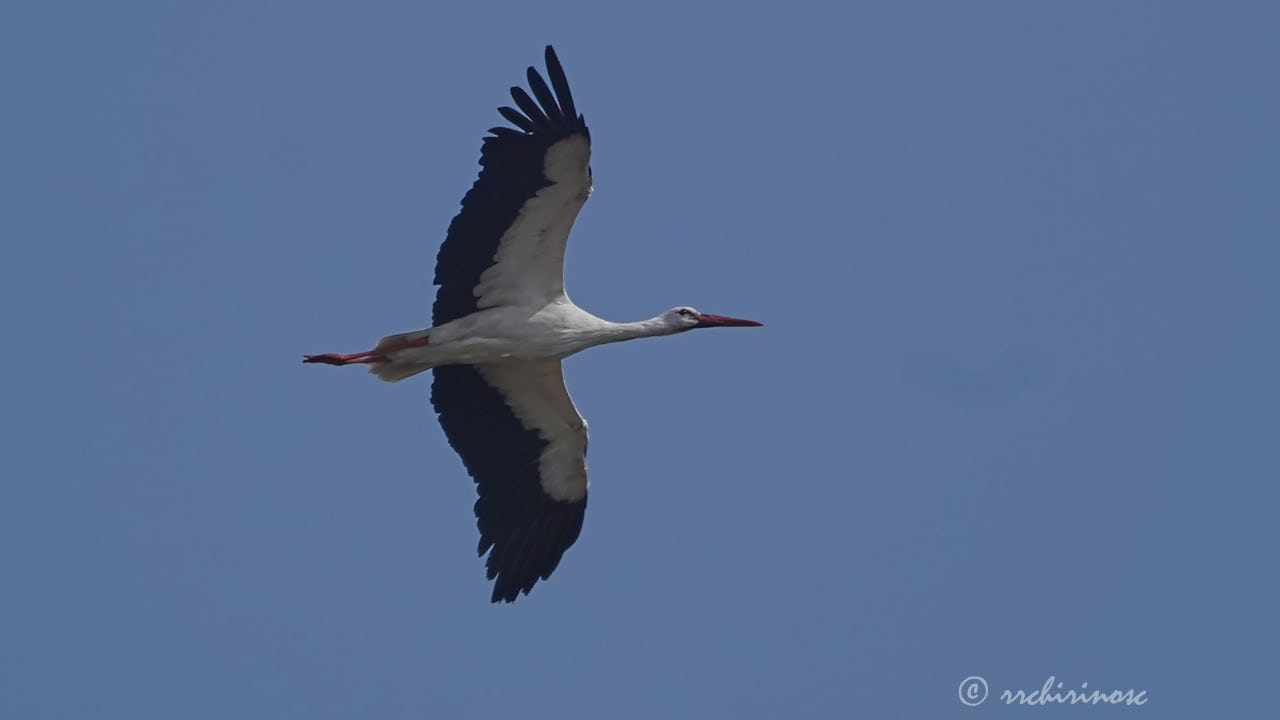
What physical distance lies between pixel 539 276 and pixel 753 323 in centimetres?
232

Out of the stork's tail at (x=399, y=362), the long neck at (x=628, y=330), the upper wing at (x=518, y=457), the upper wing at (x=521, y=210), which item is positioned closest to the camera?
the upper wing at (x=521, y=210)

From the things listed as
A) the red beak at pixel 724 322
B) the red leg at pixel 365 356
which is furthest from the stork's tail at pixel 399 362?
the red beak at pixel 724 322

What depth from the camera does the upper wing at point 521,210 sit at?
16.0 meters

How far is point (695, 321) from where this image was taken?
1775 centimetres

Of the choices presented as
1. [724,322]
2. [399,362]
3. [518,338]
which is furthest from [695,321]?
[399,362]

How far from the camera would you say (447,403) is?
56.6 feet

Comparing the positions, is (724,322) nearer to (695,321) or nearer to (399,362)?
(695,321)

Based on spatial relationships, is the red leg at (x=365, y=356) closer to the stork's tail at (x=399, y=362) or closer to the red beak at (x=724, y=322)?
the stork's tail at (x=399, y=362)

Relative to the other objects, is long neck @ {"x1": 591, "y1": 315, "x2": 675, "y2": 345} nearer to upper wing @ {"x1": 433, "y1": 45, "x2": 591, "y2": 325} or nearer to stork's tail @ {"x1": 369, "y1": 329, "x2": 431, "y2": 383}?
upper wing @ {"x1": 433, "y1": 45, "x2": 591, "y2": 325}

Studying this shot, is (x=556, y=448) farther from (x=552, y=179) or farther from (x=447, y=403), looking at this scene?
(x=552, y=179)

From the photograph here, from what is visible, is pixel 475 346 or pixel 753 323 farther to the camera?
pixel 753 323

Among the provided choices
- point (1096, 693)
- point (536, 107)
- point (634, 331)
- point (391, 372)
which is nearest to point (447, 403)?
point (391, 372)

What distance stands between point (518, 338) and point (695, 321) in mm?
1947

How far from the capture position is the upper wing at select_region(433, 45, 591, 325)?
16000 millimetres
